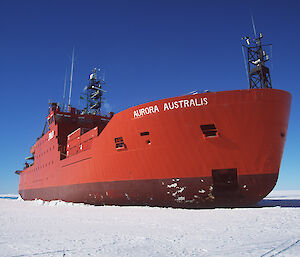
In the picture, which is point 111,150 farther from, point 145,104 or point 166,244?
point 166,244

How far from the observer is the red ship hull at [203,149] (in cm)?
979

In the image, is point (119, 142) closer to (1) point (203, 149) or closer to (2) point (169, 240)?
(1) point (203, 149)

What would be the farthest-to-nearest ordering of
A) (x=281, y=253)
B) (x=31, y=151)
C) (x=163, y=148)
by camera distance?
(x=31, y=151) < (x=163, y=148) < (x=281, y=253)

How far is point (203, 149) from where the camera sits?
1003 cm

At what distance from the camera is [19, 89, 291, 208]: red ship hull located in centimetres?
979

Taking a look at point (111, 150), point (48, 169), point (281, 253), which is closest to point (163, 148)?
point (111, 150)

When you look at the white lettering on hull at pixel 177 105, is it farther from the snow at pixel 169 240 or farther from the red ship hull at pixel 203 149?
Answer: the snow at pixel 169 240

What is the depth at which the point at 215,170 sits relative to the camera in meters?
10.1

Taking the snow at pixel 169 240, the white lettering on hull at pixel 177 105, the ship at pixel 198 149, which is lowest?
Result: the snow at pixel 169 240

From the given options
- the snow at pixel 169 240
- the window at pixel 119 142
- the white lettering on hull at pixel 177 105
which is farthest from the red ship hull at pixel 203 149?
the snow at pixel 169 240

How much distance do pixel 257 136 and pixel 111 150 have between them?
7.21m

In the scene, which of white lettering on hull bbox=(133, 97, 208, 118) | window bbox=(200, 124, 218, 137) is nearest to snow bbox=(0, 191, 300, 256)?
window bbox=(200, 124, 218, 137)

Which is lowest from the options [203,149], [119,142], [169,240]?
[169,240]

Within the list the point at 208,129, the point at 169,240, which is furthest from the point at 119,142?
the point at 169,240
